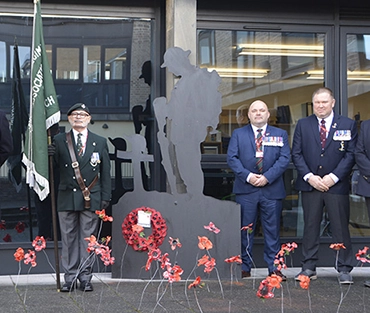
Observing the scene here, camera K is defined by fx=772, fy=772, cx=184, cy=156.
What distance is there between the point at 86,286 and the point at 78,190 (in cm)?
93

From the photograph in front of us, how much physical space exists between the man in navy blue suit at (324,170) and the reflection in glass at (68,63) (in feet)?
8.59

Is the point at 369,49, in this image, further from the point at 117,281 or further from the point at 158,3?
the point at 117,281

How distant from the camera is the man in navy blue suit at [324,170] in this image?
8.09 m

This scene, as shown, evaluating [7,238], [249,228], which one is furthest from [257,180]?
[7,238]

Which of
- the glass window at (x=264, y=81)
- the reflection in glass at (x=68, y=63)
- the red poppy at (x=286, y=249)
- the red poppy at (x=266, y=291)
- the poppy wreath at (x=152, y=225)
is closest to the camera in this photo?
the red poppy at (x=266, y=291)

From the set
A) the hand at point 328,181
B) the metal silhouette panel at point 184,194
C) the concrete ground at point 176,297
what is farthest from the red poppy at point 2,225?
the hand at point 328,181

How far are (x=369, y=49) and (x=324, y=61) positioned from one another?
64cm

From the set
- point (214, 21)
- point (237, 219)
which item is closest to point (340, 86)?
point (214, 21)

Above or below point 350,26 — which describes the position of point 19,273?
below

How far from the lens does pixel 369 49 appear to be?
31.3 feet

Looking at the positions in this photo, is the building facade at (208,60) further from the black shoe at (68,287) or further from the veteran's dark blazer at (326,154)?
the black shoe at (68,287)

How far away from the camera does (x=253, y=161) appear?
26.8 ft

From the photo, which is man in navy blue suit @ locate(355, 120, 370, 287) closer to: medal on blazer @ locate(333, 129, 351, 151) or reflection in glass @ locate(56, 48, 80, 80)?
medal on blazer @ locate(333, 129, 351, 151)

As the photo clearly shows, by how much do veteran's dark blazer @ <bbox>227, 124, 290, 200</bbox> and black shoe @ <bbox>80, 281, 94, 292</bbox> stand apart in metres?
1.89
